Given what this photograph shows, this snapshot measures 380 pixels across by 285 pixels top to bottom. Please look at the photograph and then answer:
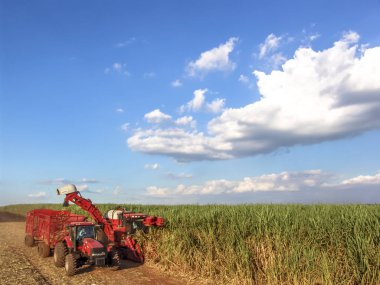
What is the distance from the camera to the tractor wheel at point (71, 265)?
13094mm

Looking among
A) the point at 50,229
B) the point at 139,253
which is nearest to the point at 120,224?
the point at 139,253

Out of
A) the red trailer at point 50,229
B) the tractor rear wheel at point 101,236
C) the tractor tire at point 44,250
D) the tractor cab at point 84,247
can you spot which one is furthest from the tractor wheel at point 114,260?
the tractor tire at point 44,250

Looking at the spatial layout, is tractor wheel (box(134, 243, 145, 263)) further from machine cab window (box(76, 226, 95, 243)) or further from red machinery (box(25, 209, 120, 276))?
machine cab window (box(76, 226, 95, 243))

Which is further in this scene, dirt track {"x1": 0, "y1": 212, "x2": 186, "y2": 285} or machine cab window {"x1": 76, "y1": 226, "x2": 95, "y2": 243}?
machine cab window {"x1": 76, "y1": 226, "x2": 95, "y2": 243}

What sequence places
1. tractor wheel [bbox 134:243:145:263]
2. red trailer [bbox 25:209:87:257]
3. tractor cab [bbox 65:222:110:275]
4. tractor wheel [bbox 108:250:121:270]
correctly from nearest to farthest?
1. tractor cab [bbox 65:222:110:275]
2. tractor wheel [bbox 108:250:121:270]
3. tractor wheel [bbox 134:243:145:263]
4. red trailer [bbox 25:209:87:257]

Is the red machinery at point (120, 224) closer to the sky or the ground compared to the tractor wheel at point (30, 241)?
closer to the sky

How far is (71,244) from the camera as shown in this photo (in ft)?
46.3

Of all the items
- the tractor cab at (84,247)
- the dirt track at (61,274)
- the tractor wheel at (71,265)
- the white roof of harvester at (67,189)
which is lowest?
the dirt track at (61,274)

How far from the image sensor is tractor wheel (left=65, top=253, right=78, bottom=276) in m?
13.1

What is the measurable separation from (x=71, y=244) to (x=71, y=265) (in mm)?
1142

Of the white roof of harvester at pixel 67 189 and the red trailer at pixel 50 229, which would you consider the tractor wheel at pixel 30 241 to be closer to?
the red trailer at pixel 50 229

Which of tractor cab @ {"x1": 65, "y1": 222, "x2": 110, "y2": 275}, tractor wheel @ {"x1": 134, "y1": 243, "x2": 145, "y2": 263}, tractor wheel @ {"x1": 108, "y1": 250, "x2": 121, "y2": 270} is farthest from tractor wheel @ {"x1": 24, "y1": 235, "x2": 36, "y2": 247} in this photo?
tractor wheel @ {"x1": 108, "y1": 250, "x2": 121, "y2": 270}

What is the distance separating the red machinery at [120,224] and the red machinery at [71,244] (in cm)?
109

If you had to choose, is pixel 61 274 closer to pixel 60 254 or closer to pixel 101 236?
pixel 60 254
